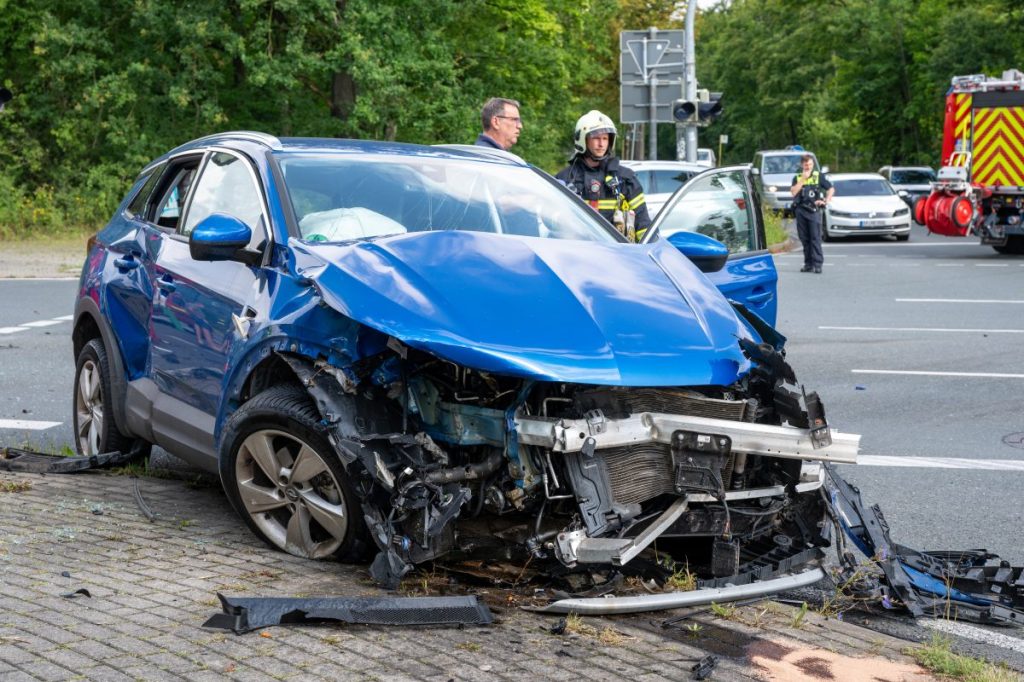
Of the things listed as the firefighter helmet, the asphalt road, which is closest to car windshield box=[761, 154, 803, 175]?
the asphalt road

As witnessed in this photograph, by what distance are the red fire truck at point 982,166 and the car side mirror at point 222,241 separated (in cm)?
1998

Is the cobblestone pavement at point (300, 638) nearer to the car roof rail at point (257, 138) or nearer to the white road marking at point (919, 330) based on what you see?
the car roof rail at point (257, 138)

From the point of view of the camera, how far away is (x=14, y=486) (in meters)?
6.65

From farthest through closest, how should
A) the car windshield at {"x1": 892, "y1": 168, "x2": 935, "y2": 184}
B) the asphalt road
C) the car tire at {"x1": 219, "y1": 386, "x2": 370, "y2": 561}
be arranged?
the car windshield at {"x1": 892, "y1": 168, "x2": 935, "y2": 184}, the asphalt road, the car tire at {"x1": 219, "y1": 386, "x2": 370, "y2": 561}

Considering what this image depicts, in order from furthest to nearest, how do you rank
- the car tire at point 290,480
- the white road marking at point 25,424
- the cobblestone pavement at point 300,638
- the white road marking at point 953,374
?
1. the white road marking at point 953,374
2. the white road marking at point 25,424
3. the car tire at point 290,480
4. the cobblestone pavement at point 300,638

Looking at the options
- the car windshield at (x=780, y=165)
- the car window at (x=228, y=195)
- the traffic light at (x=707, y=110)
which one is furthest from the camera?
the car windshield at (x=780, y=165)

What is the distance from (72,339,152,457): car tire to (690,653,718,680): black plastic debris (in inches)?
150

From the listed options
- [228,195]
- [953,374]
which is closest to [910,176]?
[953,374]

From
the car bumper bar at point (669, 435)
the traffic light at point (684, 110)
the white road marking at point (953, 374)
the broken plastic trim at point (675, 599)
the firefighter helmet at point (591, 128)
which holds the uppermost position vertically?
the traffic light at point (684, 110)

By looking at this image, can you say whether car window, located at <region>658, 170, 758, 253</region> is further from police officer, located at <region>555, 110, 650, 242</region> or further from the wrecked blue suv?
the wrecked blue suv

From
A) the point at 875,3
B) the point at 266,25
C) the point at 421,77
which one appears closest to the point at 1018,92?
the point at 421,77

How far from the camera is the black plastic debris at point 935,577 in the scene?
4906mm

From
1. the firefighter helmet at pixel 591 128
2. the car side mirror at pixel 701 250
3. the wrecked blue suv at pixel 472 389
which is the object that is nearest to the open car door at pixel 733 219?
the firefighter helmet at pixel 591 128

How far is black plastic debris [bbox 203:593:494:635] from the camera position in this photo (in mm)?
4457
